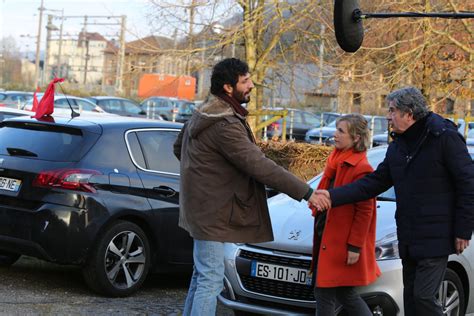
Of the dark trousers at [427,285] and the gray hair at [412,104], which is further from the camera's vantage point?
the gray hair at [412,104]

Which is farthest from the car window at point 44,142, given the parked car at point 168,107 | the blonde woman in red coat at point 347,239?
the parked car at point 168,107

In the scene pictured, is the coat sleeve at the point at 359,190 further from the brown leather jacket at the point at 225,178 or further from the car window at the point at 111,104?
the car window at the point at 111,104

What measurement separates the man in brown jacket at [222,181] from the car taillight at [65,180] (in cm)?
218

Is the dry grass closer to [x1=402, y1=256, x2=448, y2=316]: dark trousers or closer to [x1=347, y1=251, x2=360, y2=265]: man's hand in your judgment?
[x1=347, y1=251, x2=360, y2=265]: man's hand

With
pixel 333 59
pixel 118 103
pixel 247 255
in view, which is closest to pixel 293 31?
pixel 333 59

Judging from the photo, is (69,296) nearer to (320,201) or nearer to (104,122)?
(104,122)

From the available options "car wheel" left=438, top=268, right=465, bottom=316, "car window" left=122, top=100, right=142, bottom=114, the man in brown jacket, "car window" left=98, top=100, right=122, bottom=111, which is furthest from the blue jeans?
"car window" left=98, top=100, right=122, bottom=111

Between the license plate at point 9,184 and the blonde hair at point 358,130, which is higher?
the blonde hair at point 358,130

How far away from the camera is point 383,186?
17.4ft

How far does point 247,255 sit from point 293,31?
12.0 m

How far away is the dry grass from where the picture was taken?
42.5ft

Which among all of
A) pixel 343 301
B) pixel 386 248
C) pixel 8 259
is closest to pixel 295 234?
pixel 386 248

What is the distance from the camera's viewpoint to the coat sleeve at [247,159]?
4.96 meters

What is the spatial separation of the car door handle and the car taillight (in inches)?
28.0
